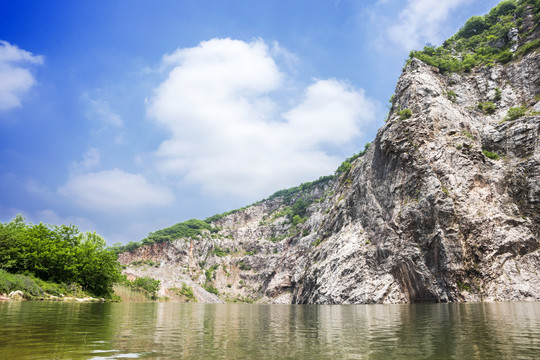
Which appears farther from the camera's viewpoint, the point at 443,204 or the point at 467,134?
the point at 467,134

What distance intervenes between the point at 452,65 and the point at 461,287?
191 ft

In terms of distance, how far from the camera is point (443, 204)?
54.8 meters

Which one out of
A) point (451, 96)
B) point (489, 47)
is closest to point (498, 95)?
point (451, 96)

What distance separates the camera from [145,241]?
169500 mm

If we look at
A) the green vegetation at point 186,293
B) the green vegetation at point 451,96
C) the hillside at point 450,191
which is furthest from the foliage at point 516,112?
the green vegetation at point 186,293

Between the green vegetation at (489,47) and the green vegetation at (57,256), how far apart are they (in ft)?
285

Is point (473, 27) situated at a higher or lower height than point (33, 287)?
higher

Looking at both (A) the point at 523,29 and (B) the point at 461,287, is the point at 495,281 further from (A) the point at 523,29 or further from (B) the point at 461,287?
(A) the point at 523,29

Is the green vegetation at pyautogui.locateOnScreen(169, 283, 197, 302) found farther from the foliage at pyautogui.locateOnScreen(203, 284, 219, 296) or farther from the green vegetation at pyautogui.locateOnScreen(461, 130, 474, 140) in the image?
the green vegetation at pyautogui.locateOnScreen(461, 130, 474, 140)

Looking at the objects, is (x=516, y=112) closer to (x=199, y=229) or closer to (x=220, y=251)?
(x=220, y=251)

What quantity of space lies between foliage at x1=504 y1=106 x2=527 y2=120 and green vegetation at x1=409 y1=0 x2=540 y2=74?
59.7ft

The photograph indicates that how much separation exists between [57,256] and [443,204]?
60.8m

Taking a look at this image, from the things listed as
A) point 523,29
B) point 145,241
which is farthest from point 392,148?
point 145,241

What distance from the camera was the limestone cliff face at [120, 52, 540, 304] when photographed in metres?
50.1
